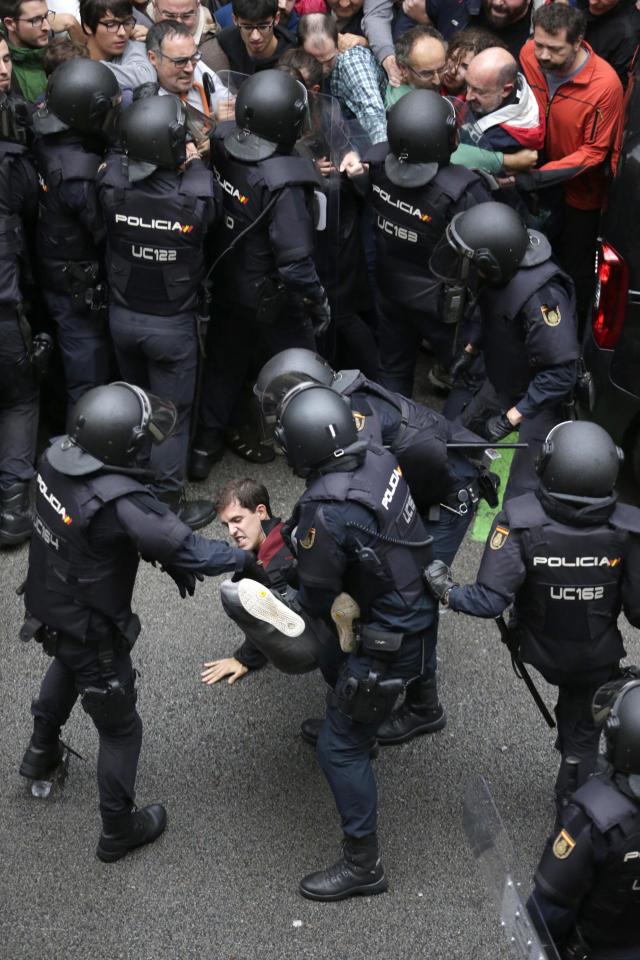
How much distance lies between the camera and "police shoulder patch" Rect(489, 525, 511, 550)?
14.1 feet

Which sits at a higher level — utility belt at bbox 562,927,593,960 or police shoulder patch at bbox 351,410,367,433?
police shoulder patch at bbox 351,410,367,433

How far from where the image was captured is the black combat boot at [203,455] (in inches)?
272

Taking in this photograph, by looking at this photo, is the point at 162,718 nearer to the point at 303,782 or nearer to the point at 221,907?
the point at 303,782

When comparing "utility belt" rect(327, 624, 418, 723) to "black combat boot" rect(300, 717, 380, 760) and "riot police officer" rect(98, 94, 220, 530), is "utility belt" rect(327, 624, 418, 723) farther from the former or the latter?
"riot police officer" rect(98, 94, 220, 530)

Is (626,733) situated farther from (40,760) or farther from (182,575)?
(40,760)

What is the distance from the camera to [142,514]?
13.9ft

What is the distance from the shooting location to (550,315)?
219 inches

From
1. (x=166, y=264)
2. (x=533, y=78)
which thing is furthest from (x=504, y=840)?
(x=533, y=78)

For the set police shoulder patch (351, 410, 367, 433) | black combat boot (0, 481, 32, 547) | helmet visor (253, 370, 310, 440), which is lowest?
black combat boot (0, 481, 32, 547)

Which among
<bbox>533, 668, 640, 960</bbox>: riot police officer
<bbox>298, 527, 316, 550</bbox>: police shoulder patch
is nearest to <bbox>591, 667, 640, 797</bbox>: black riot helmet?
<bbox>533, 668, 640, 960</bbox>: riot police officer

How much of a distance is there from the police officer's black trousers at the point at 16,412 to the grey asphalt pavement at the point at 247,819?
0.75 metres

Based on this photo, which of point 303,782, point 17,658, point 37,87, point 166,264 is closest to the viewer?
point 303,782

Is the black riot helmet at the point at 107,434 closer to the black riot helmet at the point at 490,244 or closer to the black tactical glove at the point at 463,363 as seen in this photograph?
the black riot helmet at the point at 490,244

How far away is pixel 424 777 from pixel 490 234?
2.32 metres
